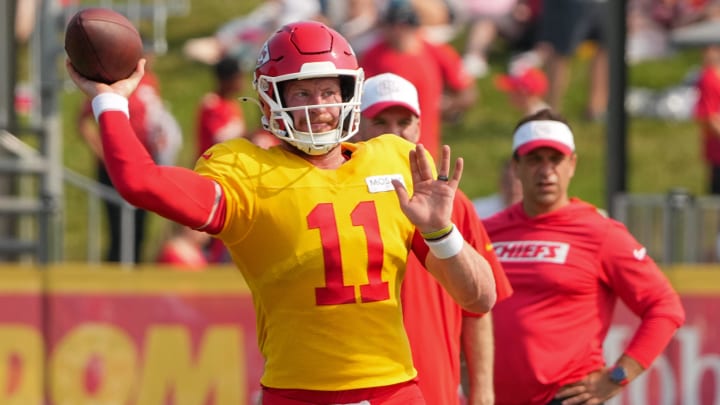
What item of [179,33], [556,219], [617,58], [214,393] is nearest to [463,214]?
[556,219]

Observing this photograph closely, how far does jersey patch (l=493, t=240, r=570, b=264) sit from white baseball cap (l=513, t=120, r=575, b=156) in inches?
16.7

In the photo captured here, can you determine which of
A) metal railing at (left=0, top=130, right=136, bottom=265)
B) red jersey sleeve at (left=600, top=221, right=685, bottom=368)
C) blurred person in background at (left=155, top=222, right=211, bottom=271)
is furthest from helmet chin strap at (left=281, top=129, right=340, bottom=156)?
blurred person in background at (left=155, top=222, right=211, bottom=271)

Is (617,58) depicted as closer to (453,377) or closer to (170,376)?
(170,376)

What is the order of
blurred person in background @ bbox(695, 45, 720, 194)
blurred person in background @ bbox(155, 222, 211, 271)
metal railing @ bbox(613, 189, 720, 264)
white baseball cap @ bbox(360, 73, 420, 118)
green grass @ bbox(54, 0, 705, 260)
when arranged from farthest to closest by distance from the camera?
1. green grass @ bbox(54, 0, 705, 260)
2. blurred person in background @ bbox(695, 45, 720, 194)
3. blurred person in background @ bbox(155, 222, 211, 271)
4. metal railing @ bbox(613, 189, 720, 264)
5. white baseball cap @ bbox(360, 73, 420, 118)

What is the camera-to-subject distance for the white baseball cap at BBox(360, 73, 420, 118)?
620 centimetres

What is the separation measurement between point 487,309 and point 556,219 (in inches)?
79.1

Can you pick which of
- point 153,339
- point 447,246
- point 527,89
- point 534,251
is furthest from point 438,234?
point 527,89

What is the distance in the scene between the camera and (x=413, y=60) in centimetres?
1130

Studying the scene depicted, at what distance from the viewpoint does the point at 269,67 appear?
473 centimetres

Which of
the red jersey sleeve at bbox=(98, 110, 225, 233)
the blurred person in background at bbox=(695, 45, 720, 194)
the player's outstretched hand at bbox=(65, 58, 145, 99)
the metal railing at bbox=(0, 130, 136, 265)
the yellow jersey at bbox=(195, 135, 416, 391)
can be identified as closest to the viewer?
the red jersey sleeve at bbox=(98, 110, 225, 233)

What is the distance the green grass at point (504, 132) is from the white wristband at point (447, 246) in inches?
397

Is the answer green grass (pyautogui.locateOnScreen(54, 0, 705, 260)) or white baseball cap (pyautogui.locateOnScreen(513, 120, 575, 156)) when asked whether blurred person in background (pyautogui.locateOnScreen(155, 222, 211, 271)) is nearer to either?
green grass (pyautogui.locateOnScreen(54, 0, 705, 260))

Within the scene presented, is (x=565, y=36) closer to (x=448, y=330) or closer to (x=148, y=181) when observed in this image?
(x=448, y=330)

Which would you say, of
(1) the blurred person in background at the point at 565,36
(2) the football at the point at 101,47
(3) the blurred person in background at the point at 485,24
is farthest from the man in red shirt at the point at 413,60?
(2) the football at the point at 101,47
